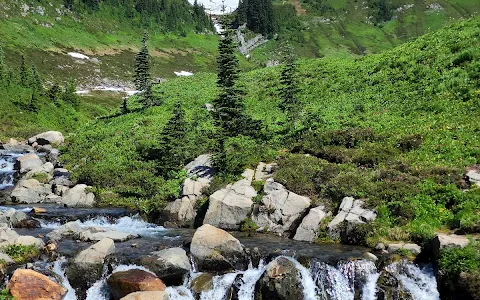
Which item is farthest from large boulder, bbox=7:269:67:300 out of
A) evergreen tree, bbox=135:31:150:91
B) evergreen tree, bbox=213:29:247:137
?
evergreen tree, bbox=135:31:150:91

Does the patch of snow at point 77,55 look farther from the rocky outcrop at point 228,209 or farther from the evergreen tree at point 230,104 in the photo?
the rocky outcrop at point 228,209

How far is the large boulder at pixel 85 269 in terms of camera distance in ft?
59.3

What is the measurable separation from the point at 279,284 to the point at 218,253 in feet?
11.3

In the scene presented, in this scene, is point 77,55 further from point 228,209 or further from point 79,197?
point 228,209

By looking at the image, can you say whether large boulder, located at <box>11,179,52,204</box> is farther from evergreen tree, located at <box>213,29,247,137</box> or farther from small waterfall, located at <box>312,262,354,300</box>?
small waterfall, located at <box>312,262,354,300</box>

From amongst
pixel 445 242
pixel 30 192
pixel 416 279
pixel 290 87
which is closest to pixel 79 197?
pixel 30 192

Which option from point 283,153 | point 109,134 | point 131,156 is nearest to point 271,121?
point 283,153

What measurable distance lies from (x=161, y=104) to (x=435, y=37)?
35.2 meters

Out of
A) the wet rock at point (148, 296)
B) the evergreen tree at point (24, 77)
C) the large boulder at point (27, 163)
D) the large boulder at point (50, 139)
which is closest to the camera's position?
the wet rock at point (148, 296)

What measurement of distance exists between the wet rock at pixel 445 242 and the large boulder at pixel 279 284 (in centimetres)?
580

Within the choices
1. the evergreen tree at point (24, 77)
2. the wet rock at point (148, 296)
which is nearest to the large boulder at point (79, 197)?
the wet rock at point (148, 296)

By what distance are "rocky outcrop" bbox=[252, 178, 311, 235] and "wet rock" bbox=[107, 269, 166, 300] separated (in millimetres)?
8372

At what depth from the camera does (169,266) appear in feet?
59.0

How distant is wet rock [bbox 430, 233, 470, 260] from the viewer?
1628 cm
